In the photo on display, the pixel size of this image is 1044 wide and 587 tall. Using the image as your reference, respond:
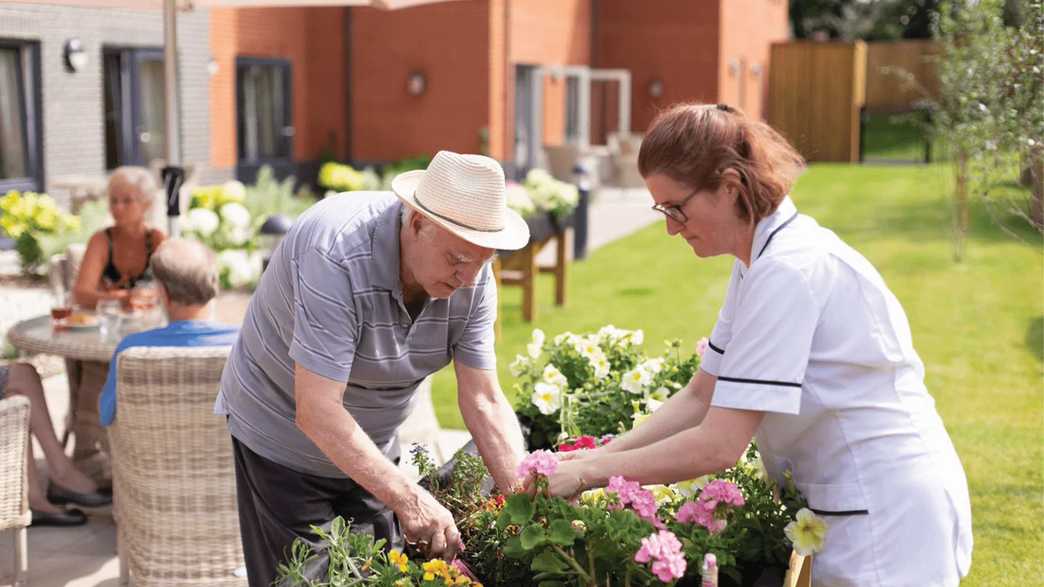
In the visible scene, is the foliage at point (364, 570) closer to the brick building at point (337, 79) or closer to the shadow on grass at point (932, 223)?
the brick building at point (337, 79)

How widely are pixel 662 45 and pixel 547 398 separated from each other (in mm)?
23724

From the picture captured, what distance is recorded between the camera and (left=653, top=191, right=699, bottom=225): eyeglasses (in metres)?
2.33

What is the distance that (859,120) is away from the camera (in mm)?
31562

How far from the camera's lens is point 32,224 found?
11.4m

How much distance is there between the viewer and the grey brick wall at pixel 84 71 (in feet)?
47.8

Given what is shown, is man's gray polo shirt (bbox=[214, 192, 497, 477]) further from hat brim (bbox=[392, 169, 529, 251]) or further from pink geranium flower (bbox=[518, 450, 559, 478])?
pink geranium flower (bbox=[518, 450, 559, 478])

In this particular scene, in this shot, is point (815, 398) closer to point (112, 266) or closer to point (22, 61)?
point (112, 266)

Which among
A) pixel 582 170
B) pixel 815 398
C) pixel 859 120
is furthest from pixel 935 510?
pixel 859 120

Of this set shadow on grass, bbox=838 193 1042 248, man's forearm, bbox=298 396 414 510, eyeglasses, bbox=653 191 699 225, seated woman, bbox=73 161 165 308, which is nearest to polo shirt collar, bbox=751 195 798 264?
eyeglasses, bbox=653 191 699 225

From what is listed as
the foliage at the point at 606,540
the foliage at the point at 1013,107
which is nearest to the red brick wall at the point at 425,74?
the foliage at the point at 1013,107

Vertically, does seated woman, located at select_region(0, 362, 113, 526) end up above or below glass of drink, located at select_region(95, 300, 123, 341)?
below

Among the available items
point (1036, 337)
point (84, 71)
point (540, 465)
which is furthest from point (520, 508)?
point (84, 71)

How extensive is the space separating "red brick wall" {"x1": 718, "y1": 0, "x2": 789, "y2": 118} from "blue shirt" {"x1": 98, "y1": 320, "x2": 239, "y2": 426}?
70.5 ft

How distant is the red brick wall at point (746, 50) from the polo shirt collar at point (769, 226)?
76.4 feet
